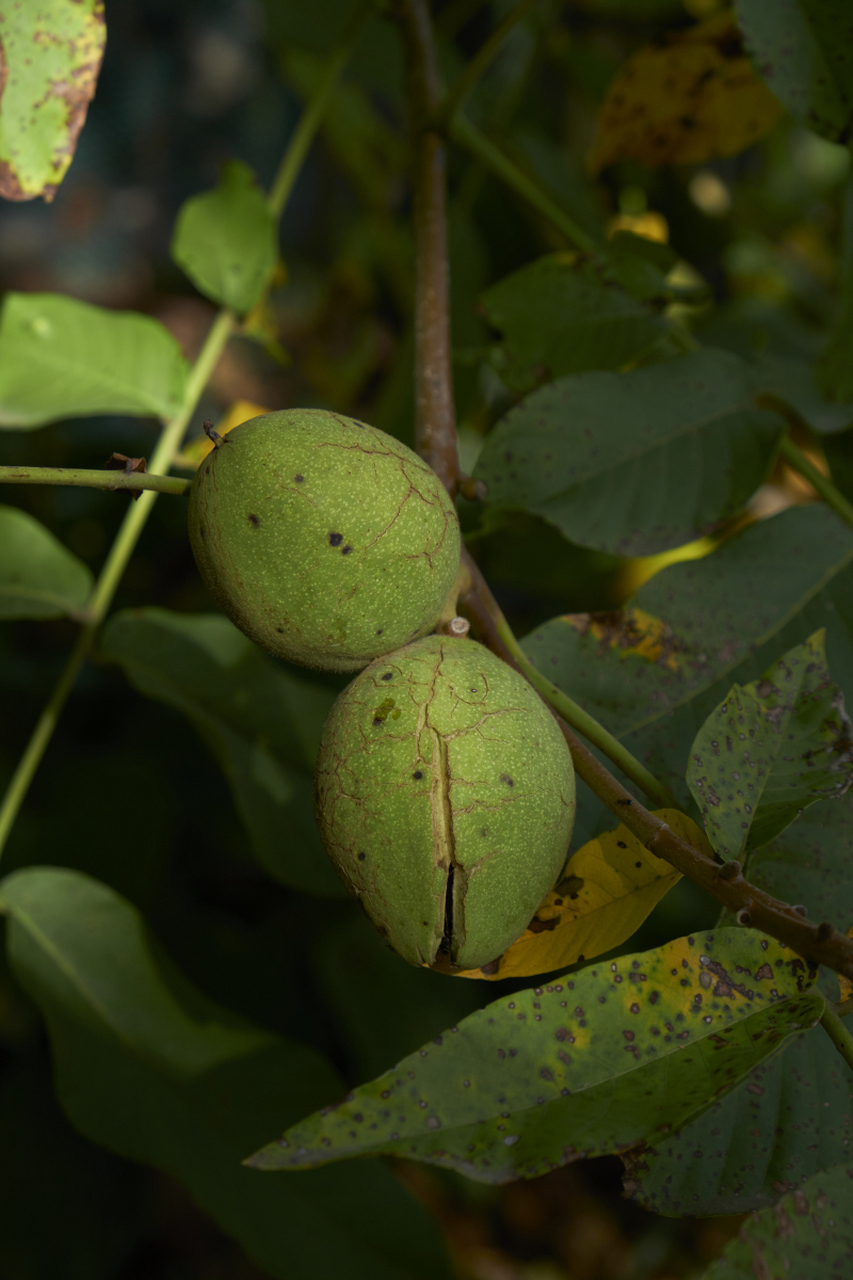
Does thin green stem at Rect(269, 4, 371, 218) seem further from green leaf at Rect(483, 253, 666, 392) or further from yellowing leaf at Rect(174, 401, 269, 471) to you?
green leaf at Rect(483, 253, 666, 392)

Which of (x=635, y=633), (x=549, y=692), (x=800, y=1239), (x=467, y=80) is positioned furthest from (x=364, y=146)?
(x=800, y=1239)

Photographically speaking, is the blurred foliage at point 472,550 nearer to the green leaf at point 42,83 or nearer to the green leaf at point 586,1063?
the green leaf at point 586,1063

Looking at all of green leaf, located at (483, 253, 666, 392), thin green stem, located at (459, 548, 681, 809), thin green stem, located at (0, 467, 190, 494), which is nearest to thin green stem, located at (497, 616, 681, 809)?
thin green stem, located at (459, 548, 681, 809)

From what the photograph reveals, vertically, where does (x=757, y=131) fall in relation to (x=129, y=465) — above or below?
above

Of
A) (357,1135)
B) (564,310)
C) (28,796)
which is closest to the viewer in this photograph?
(357,1135)

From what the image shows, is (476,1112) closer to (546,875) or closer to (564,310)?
(546,875)

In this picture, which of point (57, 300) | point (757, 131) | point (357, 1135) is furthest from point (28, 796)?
point (757, 131)

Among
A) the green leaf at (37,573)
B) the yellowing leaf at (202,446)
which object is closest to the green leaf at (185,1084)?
the green leaf at (37,573)
